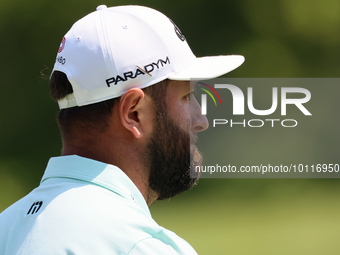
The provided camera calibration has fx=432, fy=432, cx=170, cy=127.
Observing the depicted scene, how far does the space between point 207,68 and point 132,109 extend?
285 mm

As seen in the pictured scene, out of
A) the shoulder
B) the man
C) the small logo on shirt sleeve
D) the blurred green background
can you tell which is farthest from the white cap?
the blurred green background

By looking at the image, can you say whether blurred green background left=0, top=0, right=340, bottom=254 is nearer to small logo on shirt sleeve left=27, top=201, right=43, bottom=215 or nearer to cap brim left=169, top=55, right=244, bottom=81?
cap brim left=169, top=55, right=244, bottom=81

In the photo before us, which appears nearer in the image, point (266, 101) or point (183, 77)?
point (183, 77)

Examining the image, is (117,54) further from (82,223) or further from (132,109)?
(82,223)

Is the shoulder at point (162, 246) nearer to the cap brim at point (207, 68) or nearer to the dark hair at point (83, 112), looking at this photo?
the dark hair at point (83, 112)

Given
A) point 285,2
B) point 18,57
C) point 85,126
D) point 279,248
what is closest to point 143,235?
point 85,126

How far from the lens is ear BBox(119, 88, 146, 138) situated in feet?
3.31

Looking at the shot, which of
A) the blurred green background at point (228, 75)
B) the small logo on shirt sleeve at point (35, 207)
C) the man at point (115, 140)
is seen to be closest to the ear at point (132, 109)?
the man at point (115, 140)

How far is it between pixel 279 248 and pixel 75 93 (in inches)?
137

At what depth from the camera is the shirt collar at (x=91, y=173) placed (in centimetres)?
86

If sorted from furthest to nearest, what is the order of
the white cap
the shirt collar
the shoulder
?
the white cap < the shirt collar < the shoulder

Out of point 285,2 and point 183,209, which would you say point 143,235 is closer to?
point 183,209

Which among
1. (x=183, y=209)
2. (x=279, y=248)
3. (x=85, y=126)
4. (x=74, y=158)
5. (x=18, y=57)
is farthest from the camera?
(x=18, y=57)

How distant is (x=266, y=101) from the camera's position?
4.75 m
